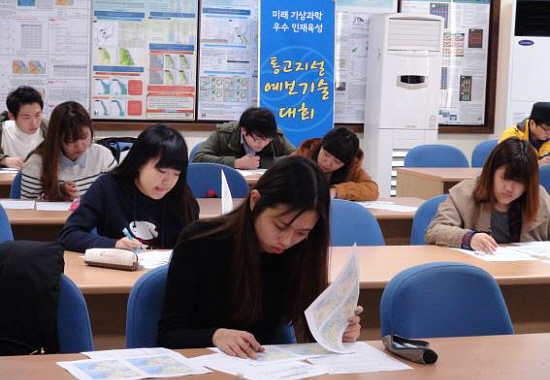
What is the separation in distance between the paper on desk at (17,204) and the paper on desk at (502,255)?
2068mm

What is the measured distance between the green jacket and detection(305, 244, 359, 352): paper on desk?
406 cm

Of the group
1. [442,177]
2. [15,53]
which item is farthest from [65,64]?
[442,177]

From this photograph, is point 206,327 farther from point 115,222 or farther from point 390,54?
point 390,54

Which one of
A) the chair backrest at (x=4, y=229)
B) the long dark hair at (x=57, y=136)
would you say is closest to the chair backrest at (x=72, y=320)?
the chair backrest at (x=4, y=229)

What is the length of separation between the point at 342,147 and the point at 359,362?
298 centimetres

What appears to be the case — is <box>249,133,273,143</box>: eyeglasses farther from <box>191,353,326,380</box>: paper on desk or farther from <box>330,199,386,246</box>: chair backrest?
<box>191,353,326,380</box>: paper on desk

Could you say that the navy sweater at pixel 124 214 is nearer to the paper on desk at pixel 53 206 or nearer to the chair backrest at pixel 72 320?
the paper on desk at pixel 53 206

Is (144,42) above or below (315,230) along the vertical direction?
above

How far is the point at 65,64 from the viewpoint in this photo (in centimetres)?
757

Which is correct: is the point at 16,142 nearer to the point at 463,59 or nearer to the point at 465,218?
the point at 465,218

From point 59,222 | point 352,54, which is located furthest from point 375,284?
point 352,54

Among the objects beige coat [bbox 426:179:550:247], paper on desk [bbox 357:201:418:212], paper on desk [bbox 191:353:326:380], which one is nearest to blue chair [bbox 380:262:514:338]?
paper on desk [bbox 191:353:326:380]

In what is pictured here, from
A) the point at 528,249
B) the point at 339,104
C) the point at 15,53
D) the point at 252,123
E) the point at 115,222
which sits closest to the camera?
the point at 115,222

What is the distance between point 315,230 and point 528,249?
68.0 inches
